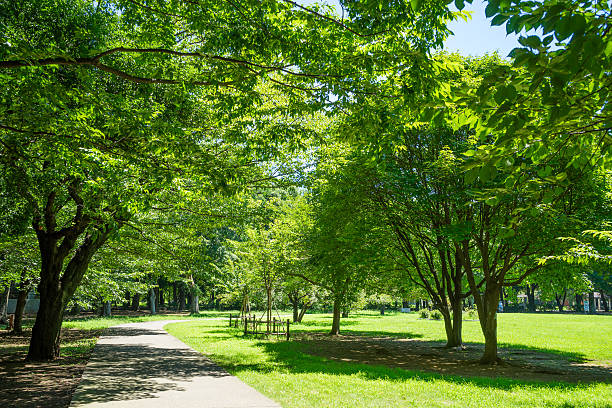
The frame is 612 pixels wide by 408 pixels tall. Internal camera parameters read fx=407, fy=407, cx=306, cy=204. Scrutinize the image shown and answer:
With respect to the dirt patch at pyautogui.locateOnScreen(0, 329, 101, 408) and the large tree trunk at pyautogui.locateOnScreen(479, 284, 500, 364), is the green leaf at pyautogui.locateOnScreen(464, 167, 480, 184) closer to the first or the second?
the dirt patch at pyautogui.locateOnScreen(0, 329, 101, 408)

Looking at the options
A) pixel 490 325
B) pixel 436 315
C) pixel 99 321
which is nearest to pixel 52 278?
pixel 490 325

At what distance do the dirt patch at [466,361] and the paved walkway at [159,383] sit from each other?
Answer: 5.29m

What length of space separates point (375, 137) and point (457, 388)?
612 cm

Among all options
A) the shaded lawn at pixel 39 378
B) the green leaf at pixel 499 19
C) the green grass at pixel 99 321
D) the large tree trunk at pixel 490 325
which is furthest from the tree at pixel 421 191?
the green grass at pixel 99 321

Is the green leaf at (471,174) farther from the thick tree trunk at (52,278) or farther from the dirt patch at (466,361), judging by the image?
the thick tree trunk at (52,278)

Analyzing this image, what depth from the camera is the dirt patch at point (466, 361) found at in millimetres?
11148

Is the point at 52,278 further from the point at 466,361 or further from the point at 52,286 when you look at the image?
the point at 466,361

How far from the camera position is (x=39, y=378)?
9094mm

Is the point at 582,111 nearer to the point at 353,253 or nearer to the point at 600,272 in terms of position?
the point at 600,272

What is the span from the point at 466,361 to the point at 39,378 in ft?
39.8

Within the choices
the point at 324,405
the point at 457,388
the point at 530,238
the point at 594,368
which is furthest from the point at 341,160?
the point at 594,368

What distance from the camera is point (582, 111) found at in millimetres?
3070

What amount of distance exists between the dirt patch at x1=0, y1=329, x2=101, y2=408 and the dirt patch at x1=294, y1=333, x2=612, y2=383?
767 cm

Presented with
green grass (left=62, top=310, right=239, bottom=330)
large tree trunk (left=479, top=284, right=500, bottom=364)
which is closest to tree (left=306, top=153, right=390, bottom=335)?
large tree trunk (left=479, top=284, right=500, bottom=364)
